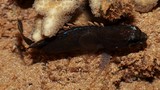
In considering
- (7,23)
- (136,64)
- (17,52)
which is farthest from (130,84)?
(7,23)

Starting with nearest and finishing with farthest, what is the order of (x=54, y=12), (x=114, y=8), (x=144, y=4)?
(x=114, y=8) < (x=54, y=12) < (x=144, y=4)

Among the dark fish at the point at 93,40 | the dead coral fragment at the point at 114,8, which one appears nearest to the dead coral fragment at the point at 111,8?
the dead coral fragment at the point at 114,8

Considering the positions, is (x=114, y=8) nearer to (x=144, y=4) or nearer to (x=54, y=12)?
(x=144, y=4)

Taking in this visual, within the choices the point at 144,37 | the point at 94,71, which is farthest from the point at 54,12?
the point at 144,37

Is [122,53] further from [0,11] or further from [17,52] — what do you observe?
[0,11]

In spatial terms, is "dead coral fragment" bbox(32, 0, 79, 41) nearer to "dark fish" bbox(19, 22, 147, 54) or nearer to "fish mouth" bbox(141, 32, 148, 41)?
"dark fish" bbox(19, 22, 147, 54)

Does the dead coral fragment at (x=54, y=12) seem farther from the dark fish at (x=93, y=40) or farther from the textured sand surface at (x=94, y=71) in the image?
the textured sand surface at (x=94, y=71)
